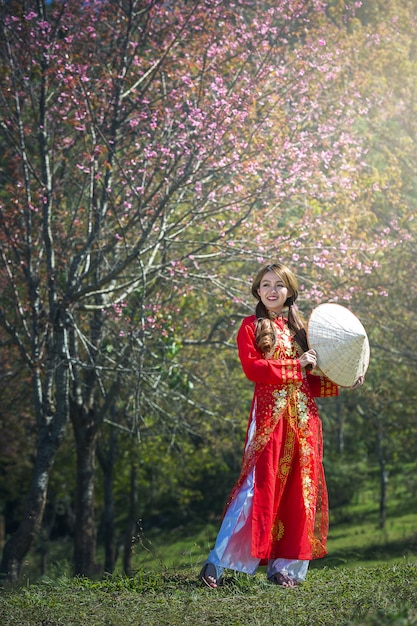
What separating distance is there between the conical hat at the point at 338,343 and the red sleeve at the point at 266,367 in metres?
0.17

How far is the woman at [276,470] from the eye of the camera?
5719 millimetres

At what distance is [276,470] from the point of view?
19.0 ft

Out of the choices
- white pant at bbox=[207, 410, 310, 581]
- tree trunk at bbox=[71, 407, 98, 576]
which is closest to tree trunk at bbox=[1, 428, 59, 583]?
tree trunk at bbox=[71, 407, 98, 576]

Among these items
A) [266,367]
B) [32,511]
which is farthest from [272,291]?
[32,511]

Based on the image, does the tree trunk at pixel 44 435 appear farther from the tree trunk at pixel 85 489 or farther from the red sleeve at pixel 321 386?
the red sleeve at pixel 321 386

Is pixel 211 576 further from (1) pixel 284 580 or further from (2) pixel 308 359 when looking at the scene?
(2) pixel 308 359

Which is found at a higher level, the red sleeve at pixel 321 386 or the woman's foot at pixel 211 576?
the red sleeve at pixel 321 386

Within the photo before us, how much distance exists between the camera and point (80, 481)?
12266 millimetres

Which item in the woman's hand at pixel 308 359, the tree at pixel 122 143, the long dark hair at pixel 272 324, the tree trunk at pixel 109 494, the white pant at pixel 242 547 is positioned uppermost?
the tree at pixel 122 143

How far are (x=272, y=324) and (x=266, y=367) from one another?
36 centimetres

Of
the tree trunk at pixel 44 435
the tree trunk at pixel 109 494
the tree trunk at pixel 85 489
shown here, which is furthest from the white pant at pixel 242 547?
the tree trunk at pixel 109 494

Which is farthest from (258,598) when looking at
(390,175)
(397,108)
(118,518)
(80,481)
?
(118,518)

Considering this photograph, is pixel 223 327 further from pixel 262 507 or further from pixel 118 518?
pixel 118 518

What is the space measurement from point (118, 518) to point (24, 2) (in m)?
20.3
